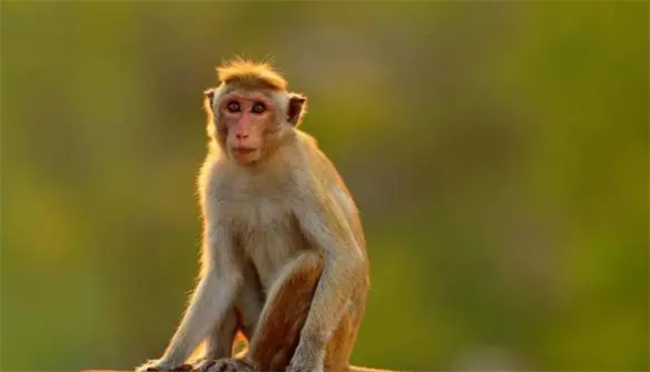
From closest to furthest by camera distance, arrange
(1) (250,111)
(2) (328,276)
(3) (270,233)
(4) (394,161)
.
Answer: (2) (328,276), (1) (250,111), (3) (270,233), (4) (394,161)

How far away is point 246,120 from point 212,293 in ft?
4.01

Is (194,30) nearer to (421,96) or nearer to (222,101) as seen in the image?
(421,96)

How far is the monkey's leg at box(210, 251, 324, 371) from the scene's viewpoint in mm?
12391

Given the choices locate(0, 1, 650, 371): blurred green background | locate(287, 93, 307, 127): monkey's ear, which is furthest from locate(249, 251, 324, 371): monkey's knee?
locate(0, 1, 650, 371): blurred green background

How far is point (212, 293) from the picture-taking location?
12836 millimetres

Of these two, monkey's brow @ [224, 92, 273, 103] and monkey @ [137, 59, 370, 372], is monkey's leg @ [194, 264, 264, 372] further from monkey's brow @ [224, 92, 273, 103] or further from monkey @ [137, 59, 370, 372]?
monkey's brow @ [224, 92, 273, 103]

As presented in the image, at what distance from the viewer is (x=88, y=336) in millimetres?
33969

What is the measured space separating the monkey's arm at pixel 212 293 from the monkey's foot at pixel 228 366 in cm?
40

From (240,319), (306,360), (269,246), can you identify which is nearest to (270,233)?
(269,246)

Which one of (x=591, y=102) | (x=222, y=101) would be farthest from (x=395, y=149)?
(x=222, y=101)

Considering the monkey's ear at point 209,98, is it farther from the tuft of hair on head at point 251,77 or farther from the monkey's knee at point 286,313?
the monkey's knee at point 286,313

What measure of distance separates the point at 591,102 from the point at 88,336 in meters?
10.5

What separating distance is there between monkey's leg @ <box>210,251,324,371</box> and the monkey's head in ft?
2.59

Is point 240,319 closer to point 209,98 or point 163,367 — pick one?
point 163,367
